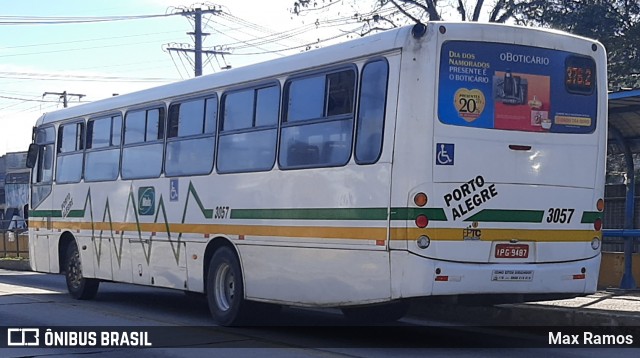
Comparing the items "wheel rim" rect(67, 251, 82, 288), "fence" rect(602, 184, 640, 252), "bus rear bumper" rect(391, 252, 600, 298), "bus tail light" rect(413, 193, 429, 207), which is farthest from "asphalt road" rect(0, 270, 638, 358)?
"fence" rect(602, 184, 640, 252)

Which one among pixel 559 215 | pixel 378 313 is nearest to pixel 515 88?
pixel 559 215

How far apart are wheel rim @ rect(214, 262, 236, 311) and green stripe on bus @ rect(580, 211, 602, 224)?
15.0 feet

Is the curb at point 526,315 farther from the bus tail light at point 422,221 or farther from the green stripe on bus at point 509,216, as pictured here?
the green stripe on bus at point 509,216

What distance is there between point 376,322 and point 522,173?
3530 mm

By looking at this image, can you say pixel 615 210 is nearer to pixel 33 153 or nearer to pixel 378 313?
pixel 378 313

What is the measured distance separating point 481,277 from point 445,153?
131 centimetres

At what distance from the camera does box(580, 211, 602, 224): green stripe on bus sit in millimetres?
11391

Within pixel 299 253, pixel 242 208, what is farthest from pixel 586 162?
pixel 242 208

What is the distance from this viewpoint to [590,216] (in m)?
11.5

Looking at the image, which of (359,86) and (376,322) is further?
(376,322)

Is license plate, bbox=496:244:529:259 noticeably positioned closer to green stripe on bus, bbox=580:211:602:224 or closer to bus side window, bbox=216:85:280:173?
green stripe on bus, bbox=580:211:602:224

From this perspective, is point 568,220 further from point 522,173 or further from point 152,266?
point 152,266

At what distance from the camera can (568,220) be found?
1124 centimetres

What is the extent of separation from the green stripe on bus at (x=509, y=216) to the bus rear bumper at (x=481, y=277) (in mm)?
457
